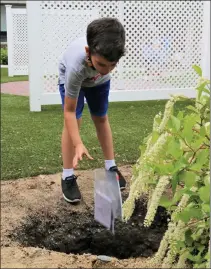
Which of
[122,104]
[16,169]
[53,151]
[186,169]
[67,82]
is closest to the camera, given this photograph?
[186,169]

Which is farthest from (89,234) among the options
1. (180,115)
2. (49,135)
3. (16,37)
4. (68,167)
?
(16,37)

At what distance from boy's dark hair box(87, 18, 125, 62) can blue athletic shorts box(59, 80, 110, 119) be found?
24.5 inches

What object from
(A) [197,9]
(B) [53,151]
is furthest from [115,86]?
(B) [53,151]

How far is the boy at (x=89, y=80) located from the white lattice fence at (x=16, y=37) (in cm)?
1103

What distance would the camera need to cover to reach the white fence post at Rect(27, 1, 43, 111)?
702 cm

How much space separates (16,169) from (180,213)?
7.37 ft

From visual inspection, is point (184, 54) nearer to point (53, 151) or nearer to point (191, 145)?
point (53, 151)

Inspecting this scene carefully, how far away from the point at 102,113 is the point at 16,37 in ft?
37.7

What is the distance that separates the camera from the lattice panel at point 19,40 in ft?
45.2

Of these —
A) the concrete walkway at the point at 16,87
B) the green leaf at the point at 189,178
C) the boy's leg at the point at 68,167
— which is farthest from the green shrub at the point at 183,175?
the concrete walkway at the point at 16,87

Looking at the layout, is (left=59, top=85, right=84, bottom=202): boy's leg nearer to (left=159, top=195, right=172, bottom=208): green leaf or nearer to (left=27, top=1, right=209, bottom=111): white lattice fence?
(left=159, top=195, right=172, bottom=208): green leaf

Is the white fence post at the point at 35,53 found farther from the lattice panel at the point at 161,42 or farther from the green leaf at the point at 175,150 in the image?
the green leaf at the point at 175,150

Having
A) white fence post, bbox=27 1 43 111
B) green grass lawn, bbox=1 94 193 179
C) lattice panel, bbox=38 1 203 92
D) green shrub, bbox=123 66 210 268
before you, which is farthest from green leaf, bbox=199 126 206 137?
lattice panel, bbox=38 1 203 92

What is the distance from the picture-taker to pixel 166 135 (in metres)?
1.74
